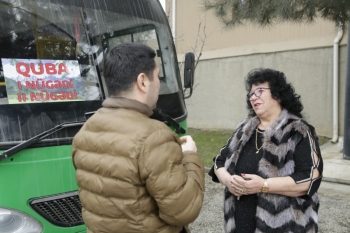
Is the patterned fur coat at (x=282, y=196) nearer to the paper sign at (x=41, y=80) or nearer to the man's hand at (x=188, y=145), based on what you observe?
the man's hand at (x=188, y=145)

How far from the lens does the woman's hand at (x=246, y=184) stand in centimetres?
196

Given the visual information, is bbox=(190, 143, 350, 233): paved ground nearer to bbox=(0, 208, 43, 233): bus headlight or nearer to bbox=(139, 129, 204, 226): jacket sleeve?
bbox=(0, 208, 43, 233): bus headlight

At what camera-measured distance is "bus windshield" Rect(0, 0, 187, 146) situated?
6.71 ft

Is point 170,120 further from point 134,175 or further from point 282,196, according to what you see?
point 134,175

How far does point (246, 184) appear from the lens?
1975mm

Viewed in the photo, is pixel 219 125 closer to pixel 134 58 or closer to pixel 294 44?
pixel 294 44

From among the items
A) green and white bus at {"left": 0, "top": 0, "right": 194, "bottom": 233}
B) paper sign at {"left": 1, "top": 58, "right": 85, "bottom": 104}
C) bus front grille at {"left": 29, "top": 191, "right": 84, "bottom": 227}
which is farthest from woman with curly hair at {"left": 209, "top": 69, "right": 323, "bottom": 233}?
paper sign at {"left": 1, "top": 58, "right": 85, "bottom": 104}

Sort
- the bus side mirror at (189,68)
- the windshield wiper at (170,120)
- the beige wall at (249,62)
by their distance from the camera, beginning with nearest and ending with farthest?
the windshield wiper at (170,120) < the bus side mirror at (189,68) < the beige wall at (249,62)

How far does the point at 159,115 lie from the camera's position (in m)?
2.57

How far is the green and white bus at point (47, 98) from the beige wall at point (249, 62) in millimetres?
4664

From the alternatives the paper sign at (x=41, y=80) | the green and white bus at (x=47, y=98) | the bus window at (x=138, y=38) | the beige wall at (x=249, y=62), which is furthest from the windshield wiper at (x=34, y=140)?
the beige wall at (x=249, y=62)

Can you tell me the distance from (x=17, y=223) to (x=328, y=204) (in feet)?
13.9

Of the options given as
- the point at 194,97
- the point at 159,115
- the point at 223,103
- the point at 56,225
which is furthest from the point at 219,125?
the point at 56,225

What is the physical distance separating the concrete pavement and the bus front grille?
16.4 ft
